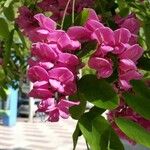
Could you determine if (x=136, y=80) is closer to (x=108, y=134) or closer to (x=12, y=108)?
(x=108, y=134)

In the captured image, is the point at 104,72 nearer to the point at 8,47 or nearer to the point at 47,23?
the point at 47,23

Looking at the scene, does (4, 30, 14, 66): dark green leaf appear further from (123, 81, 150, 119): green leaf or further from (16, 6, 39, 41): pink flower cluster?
(123, 81, 150, 119): green leaf

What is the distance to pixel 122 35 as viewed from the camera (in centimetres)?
51

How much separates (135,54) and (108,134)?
0.08 metres

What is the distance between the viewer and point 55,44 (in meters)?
0.50

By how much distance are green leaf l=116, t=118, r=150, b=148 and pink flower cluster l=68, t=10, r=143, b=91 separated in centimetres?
4

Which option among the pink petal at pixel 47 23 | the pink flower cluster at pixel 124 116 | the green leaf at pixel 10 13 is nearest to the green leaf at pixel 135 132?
the pink flower cluster at pixel 124 116

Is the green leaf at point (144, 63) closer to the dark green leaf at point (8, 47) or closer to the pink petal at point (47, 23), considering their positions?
the pink petal at point (47, 23)

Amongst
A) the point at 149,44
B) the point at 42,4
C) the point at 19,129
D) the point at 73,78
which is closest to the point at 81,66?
the point at 73,78

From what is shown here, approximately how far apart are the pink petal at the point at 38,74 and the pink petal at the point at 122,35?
3.1 inches

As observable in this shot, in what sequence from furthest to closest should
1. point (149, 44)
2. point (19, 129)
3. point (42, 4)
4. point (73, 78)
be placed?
point (19, 129), point (42, 4), point (149, 44), point (73, 78)

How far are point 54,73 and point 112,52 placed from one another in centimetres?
6

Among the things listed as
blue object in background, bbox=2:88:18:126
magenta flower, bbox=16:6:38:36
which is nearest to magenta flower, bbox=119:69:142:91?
magenta flower, bbox=16:6:38:36

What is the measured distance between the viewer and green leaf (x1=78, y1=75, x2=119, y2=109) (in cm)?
50
